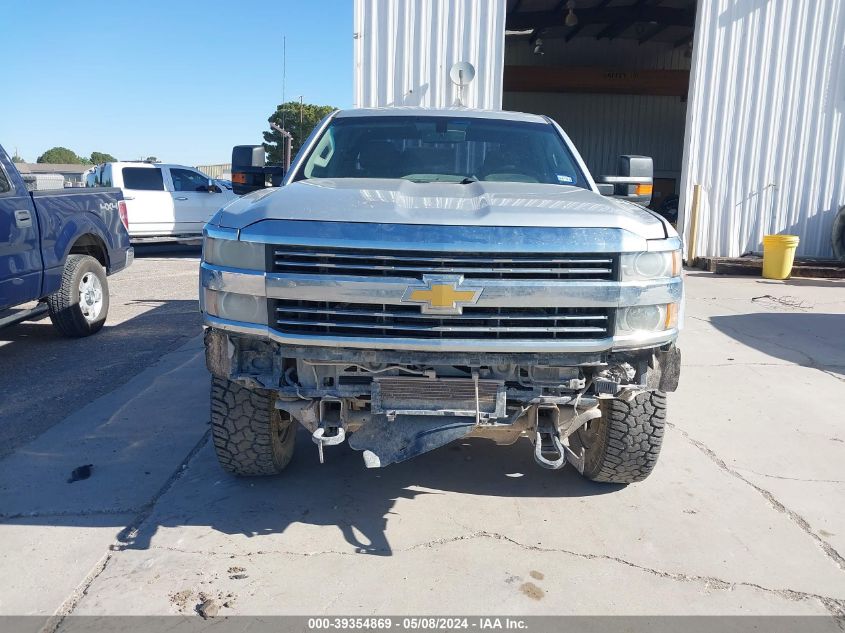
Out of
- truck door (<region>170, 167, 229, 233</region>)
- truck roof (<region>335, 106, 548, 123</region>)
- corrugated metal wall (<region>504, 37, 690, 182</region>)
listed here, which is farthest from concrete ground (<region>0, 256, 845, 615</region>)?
corrugated metal wall (<region>504, 37, 690, 182</region>)

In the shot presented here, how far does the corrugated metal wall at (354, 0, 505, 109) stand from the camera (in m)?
11.5

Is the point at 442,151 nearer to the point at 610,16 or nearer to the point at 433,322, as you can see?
the point at 433,322

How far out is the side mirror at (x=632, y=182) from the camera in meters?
4.20

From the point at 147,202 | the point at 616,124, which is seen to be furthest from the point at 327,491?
the point at 616,124

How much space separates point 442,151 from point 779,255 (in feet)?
30.7

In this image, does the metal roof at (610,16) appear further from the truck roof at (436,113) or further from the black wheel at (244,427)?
the black wheel at (244,427)

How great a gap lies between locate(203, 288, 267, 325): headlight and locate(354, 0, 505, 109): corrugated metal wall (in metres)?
9.35

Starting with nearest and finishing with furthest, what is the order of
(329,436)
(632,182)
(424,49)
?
A: (329,436) → (632,182) → (424,49)

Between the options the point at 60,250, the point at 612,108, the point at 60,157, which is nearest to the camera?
the point at 60,250

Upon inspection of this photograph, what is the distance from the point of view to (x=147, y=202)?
549 inches

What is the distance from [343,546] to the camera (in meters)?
3.03

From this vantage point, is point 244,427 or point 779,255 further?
point 779,255

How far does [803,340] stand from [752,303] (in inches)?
88.8

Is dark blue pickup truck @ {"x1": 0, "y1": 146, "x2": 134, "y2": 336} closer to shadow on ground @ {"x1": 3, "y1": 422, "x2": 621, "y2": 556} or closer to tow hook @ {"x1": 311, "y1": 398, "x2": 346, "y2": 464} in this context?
shadow on ground @ {"x1": 3, "y1": 422, "x2": 621, "y2": 556}
